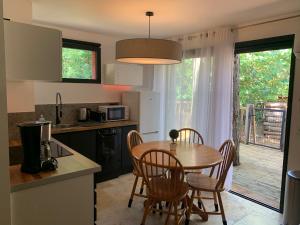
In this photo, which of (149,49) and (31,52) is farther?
(149,49)

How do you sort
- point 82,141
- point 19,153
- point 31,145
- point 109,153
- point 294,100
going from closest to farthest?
point 31,145
point 19,153
point 294,100
point 82,141
point 109,153

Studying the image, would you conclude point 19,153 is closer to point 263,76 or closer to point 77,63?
point 77,63

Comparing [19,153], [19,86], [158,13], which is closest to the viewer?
[19,153]

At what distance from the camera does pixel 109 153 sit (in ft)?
12.3

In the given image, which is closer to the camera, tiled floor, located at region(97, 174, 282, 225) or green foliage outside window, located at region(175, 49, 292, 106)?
tiled floor, located at region(97, 174, 282, 225)

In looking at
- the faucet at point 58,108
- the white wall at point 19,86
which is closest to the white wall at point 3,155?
the white wall at point 19,86

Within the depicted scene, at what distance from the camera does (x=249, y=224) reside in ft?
8.39

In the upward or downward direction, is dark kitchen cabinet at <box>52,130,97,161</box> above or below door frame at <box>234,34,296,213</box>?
below

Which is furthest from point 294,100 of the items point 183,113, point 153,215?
point 153,215

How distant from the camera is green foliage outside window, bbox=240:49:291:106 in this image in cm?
357

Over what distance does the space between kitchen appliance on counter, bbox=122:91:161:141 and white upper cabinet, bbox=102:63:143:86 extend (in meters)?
0.26

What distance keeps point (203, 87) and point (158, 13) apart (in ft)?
4.52

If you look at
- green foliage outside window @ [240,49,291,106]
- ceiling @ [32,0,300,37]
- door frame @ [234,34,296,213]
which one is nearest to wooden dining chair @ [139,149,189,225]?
door frame @ [234,34,296,213]

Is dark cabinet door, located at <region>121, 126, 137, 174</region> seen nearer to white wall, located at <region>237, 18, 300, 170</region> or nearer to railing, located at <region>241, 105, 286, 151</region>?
white wall, located at <region>237, 18, 300, 170</region>
